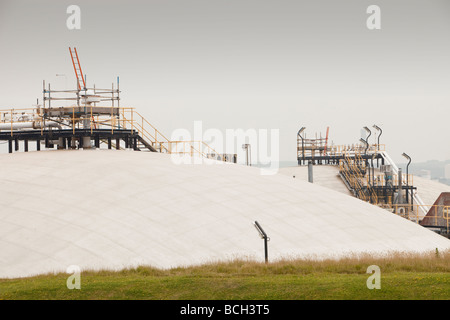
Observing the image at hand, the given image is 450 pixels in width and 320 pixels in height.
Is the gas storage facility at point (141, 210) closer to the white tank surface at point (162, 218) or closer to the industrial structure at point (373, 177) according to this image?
the white tank surface at point (162, 218)

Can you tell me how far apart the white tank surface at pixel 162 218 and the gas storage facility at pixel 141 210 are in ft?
0.16

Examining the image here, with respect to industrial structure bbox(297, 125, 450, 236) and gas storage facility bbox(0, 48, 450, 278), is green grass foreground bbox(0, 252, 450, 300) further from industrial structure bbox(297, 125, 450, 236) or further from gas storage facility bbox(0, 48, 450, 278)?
industrial structure bbox(297, 125, 450, 236)

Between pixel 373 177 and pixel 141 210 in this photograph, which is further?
pixel 373 177

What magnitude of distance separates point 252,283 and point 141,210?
30.1 feet

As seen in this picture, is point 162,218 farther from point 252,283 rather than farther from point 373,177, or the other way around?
point 373,177

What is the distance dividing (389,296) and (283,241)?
357 inches

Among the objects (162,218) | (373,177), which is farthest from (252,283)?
(373,177)

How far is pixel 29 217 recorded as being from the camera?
2436cm

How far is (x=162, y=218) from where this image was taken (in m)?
25.2

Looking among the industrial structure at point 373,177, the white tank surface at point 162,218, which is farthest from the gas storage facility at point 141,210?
the industrial structure at point 373,177

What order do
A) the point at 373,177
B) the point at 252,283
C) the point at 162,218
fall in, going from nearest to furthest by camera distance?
1. the point at 252,283
2. the point at 162,218
3. the point at 373,177

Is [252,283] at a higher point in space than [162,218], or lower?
lower

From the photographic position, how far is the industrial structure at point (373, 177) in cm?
5338

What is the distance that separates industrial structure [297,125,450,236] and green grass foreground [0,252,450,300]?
2516 centimetres
